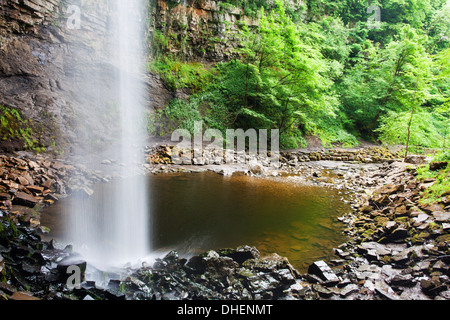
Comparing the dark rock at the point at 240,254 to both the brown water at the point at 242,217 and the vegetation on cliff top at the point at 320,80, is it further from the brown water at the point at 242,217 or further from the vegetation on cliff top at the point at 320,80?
the vegetation on cliff top at the point at 320,80

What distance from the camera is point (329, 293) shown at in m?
3.80

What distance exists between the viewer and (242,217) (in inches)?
284

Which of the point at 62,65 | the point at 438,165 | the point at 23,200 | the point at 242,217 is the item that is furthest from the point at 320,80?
the point at 23,200

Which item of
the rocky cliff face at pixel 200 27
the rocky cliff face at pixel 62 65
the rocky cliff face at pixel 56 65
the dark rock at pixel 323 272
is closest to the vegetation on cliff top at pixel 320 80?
the rocky cliff face at pixel 200 27

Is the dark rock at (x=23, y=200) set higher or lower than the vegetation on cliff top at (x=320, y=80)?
lower

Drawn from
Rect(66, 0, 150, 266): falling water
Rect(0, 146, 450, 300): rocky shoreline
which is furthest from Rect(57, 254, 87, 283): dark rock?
Rect(66, 0, 150, 266): falling water

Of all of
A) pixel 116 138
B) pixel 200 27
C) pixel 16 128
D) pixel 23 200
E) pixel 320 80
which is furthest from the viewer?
pixel 200 27

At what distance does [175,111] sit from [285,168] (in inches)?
338

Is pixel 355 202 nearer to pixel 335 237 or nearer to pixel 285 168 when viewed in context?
pixel 335 237

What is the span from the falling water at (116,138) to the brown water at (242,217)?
0.51 m

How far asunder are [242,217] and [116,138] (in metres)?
10.2

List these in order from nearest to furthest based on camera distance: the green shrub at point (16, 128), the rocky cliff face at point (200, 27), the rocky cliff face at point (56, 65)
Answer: the green shrub at point (16, 128) < the rocky cliff face at point (56, 65) < the rocky cliff face at point (200, 27)

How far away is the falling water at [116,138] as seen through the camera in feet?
18.2

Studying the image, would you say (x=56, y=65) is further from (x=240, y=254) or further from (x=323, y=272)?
(x=323, y=272)
